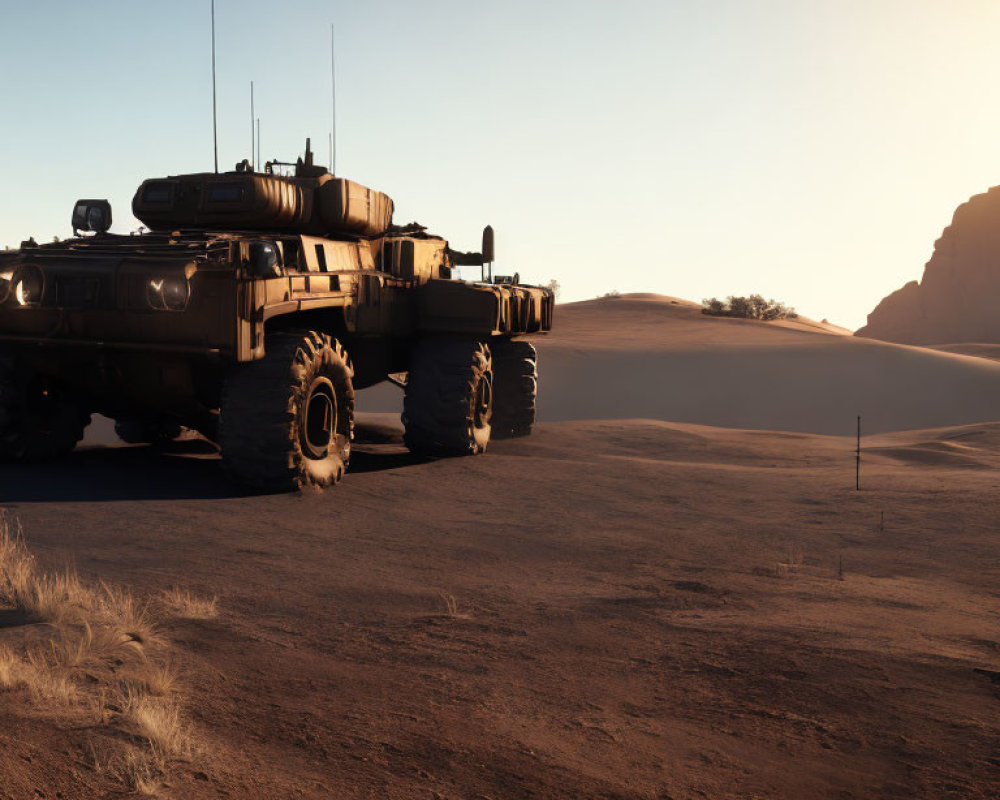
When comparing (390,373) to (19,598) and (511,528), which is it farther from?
(19,598)

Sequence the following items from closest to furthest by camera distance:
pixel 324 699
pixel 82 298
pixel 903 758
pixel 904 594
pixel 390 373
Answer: pixel 903 758 < pixel 324 699 < pixel 904 594 < pixel 82 298 < pixel 390 373

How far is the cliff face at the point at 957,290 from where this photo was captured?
96625 mm

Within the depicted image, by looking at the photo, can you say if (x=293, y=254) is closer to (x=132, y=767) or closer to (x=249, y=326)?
(x=249, y=326)

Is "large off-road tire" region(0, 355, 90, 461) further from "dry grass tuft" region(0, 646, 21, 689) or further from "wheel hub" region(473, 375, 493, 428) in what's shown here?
"dry grass tuft" region(0, 646, 21, 689)

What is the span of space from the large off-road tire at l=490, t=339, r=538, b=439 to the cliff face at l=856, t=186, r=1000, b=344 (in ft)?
281

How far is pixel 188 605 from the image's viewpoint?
18.0ft

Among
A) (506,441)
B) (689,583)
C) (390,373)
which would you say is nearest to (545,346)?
(506,441)

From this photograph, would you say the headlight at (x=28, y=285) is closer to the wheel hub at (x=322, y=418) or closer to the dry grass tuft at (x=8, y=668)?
the wheel hub at (x=322, y=418)

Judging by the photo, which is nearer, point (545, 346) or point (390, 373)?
point (390, 373)

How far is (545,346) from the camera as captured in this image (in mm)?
32375

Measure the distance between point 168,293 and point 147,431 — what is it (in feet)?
18.2

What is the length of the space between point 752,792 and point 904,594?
3326mm

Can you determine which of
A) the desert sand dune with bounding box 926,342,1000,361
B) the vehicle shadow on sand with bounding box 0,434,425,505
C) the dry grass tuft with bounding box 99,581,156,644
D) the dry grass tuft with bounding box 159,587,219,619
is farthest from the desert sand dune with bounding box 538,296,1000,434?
the dry grass tuft with bounding box 99,581,156,644

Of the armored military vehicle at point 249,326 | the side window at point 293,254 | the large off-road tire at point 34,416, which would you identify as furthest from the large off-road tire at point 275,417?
the large off-road tire at point 34,416
